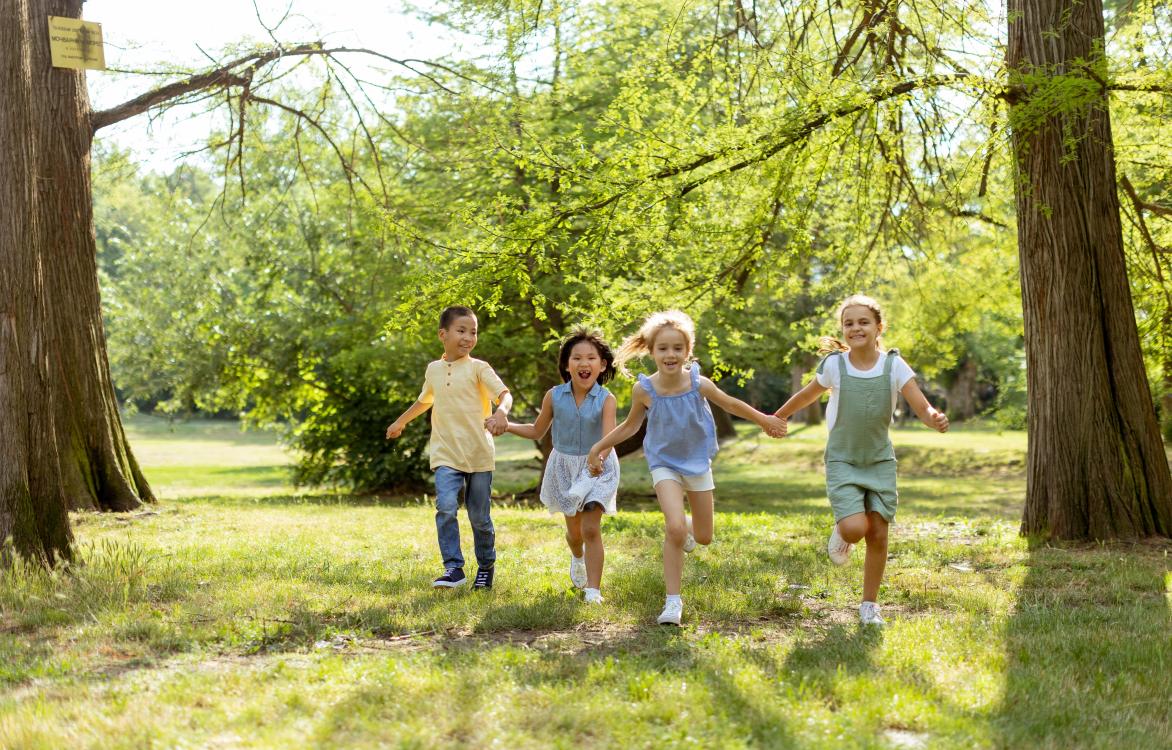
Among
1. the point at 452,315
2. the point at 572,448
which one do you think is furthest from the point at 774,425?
the point at 452,315

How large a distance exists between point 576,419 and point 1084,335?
4816 mm

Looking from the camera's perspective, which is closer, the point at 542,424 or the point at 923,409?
the point at 923,409

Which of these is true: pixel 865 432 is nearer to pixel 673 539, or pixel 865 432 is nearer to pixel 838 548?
pixel 838 548

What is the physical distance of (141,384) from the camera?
25.1 m

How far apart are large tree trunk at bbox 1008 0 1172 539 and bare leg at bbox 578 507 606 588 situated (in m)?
4.65

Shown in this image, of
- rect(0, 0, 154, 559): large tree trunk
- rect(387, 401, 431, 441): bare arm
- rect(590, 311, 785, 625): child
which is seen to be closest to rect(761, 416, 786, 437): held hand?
rect(590, 311, 785, 625): child

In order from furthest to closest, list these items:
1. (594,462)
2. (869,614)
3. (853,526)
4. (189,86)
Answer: (189,86)
(594,462)
(869,614)
(853,526)

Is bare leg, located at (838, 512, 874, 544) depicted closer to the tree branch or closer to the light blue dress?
the light blue dress

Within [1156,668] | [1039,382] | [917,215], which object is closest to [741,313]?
[917,215]

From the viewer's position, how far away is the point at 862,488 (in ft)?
20.2

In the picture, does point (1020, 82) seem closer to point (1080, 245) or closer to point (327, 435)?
point (1080, 245)

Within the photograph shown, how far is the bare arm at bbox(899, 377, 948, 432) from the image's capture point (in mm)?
5941

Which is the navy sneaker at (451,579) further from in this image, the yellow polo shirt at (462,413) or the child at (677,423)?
the child at (677,423)

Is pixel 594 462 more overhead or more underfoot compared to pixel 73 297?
more underfoot
